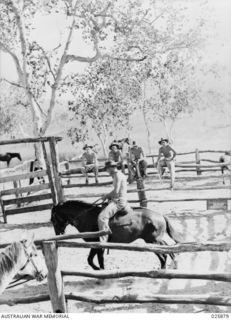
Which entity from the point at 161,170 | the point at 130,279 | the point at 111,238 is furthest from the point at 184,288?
the point at 161,170

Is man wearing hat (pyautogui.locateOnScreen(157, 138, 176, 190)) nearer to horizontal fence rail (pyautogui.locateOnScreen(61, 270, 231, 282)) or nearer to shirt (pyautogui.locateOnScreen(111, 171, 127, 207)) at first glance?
shirt (pyautogui.locateOnScreen(111, 171, 127, 207))

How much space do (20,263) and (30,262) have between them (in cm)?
19

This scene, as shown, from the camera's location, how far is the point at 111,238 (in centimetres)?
698

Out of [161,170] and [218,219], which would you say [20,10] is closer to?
[161,170]

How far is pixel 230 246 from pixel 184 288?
2.04 metres

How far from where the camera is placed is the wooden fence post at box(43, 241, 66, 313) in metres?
4.54

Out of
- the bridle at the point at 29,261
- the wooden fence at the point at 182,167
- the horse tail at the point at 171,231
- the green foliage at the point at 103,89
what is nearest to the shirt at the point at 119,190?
the horse tail at the point at 171,231

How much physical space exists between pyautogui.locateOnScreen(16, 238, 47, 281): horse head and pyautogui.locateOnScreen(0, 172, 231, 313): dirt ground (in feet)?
1.33

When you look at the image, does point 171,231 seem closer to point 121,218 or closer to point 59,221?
point 121,218

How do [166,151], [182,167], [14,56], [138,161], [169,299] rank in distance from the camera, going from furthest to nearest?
[14,56]
[182,167]
[138,161]
[166,151]
[169,299]

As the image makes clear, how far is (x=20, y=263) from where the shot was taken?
4.59 meters

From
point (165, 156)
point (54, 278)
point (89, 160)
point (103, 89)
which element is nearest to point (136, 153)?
point (165, 156)

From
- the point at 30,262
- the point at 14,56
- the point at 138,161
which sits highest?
the point at 14,56

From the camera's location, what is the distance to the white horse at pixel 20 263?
4.44 metres
